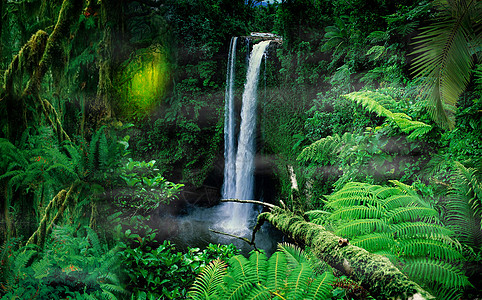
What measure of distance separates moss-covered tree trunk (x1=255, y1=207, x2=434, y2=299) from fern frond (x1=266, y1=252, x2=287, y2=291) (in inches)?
10.8

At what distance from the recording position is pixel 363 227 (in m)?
1.52

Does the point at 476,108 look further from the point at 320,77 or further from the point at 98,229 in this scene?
the point at 98,229

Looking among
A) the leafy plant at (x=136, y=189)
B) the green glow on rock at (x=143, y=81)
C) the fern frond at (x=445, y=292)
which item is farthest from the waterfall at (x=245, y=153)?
the fern frond at (x=445, y=292)

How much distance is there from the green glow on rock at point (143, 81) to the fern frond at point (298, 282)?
3.91 metres

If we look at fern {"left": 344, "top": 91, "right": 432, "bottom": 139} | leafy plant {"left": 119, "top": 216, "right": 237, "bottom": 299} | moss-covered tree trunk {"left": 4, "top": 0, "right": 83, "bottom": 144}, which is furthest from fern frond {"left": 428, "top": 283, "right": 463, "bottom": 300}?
moss-covered tree trunk {"left": 4, "top": 0, "right": 83, "bottom": 144}

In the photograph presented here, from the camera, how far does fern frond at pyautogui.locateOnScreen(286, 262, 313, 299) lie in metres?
Answer: 1.23

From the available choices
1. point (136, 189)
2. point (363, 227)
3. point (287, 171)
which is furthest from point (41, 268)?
point (287, 171)

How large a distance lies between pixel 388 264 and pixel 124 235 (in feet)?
6.51

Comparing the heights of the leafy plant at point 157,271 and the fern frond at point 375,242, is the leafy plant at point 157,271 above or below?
below

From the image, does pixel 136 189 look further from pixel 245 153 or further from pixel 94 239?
pixel 245 153

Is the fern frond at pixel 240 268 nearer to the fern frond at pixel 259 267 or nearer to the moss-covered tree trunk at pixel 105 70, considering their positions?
the fern frond at pixel 259 267

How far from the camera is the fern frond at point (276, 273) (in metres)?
1.30

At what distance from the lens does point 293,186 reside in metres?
2.38

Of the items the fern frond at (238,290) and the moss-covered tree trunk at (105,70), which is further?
the moss-covered tree trunk at (105,70)
